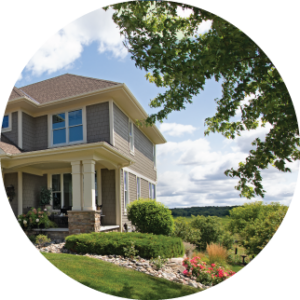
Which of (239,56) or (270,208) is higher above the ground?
(239,56)

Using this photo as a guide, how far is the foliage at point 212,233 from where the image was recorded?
456 inches

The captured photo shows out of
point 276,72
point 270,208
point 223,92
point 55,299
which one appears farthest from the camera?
point 270,208

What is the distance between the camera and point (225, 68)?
5164 mm

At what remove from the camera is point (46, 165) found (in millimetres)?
11922

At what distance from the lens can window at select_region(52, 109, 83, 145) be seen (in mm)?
12188

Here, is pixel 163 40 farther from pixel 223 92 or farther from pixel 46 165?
pixel 46 165

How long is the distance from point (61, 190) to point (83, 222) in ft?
12.2

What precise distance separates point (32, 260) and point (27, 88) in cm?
1379

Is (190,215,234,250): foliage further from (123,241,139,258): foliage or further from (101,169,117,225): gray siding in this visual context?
(123,241,139,258): foliage

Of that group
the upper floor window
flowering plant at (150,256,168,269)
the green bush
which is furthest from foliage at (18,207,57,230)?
flowering plant at (150,256,168,269)

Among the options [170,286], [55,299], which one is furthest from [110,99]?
[55,299]

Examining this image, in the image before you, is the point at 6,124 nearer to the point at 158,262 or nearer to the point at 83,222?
the point at 83,222

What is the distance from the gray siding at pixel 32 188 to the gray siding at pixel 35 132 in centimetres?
135

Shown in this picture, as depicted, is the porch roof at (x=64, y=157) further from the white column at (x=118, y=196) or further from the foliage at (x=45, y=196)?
the foliage at (x=45, y=196)
